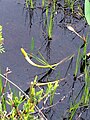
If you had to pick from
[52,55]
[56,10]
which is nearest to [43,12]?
[56,10]

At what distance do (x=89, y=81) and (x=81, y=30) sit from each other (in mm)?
575

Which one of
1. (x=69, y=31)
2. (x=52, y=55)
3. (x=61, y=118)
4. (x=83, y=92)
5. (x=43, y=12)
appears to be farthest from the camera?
(x=43, y=12)

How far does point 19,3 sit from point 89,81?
907mm

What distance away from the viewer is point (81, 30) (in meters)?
2.24

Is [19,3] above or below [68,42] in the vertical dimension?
above

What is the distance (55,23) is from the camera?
226 centimetres

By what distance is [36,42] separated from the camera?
81.1 inches

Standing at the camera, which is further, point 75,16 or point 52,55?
point 75,16

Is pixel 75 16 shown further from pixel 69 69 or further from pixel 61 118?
pixel 61 118

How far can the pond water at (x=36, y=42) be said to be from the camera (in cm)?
183

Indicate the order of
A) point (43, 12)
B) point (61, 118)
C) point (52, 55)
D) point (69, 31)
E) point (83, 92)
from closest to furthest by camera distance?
1. point (61, 118)
2. point (83, 92)
3. point (52, 55)
4. point (69, 31)
5. point (43, 12)

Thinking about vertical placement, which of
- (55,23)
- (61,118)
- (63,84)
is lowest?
(61,118)

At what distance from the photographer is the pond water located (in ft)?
5.99

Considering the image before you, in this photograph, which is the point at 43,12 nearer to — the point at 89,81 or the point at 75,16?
the point at 75,16
